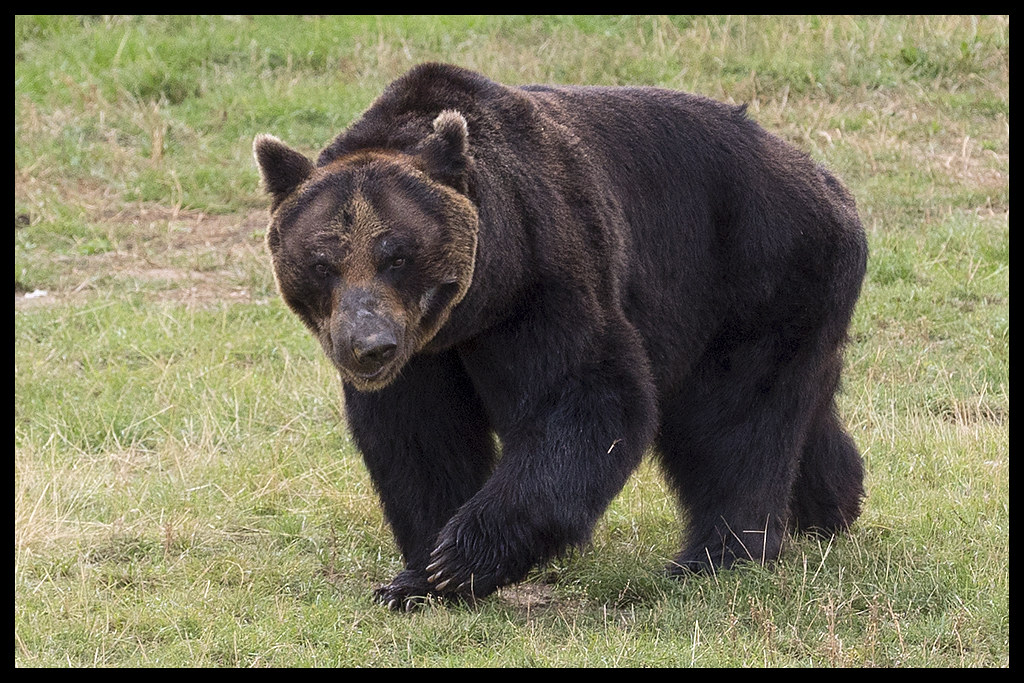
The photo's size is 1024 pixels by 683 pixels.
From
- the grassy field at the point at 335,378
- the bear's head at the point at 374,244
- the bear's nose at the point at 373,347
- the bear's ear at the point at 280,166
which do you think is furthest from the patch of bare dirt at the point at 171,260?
the bear's nose at the point at 373,347

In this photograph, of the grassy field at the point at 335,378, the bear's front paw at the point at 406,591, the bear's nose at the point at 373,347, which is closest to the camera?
the bear's nose at the point at 373,347

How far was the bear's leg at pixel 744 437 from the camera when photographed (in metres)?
5.92

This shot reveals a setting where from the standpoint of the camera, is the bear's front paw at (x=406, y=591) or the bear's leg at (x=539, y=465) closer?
the bear's leg at (x=539, y=465)

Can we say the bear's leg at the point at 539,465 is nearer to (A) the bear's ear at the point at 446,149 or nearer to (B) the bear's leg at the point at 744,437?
(A) the bear's ear at the point at 446,149

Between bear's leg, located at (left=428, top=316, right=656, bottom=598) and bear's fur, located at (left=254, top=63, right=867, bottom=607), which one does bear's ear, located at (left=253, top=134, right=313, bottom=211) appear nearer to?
bear's fur, located at (left=254, top=63, right=867, bottom=607)

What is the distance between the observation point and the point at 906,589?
18.2 ft

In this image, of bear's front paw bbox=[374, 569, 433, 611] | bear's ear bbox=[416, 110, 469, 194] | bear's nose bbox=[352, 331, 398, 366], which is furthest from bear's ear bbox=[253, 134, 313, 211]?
bear's front paw bbox=[374, 569, 433, 611]

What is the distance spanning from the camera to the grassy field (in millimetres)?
5254

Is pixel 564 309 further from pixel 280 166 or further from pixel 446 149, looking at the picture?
pixel 280 166

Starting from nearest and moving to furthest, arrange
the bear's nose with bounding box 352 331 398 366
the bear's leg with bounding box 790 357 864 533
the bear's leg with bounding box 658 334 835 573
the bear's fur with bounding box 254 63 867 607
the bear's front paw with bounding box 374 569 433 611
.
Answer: the bear's nose with bounding box 352 331 398 366
the bear's fur with bounding box 254 63 867 607
the bear's front paw with bounding box 374 569 433 611
the bear's leg with bounding box 658 334 835 573
the bear's leg with bounding box 790 357 864 533

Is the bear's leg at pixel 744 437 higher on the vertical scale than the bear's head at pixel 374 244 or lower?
lower

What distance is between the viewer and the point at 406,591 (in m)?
5.47

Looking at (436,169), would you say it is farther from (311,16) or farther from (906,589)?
(311,16)

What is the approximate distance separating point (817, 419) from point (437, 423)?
1901 millimetres
